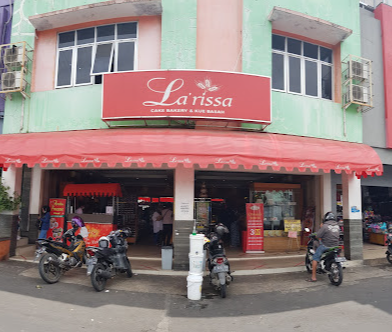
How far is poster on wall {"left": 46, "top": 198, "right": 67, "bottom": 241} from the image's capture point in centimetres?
1178

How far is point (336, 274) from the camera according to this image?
749 centimetres

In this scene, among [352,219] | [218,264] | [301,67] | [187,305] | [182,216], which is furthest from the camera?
[301,67]

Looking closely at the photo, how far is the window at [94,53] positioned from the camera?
1007 cm

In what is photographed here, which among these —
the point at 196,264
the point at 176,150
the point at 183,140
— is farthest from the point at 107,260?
the point at 183,140

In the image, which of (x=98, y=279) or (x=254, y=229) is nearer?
(x=98, y=279)

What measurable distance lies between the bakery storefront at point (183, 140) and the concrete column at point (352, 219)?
49.3 inches

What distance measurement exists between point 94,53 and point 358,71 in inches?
346

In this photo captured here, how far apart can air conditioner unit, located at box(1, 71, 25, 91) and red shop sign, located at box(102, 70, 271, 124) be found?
10.3 ft

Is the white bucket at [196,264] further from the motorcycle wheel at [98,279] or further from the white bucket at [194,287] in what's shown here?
the motorcycle wheel at [98,279]

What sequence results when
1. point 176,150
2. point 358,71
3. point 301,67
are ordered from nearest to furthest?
point 176,150 → point 358,71 → point 301,67

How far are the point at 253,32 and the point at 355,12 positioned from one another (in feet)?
14.2

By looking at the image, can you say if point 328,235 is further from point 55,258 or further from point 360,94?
point 55,258

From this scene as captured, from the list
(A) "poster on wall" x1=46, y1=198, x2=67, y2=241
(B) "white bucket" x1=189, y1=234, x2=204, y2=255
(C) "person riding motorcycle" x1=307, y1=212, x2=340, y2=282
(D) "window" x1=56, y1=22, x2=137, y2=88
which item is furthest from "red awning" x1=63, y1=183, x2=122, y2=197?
(C) "person riding motorcycle" x1=307, y1=212, x2=340, y2=282

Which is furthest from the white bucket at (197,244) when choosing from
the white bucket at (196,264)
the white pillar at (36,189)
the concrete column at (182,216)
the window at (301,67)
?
the white pillar at (36,189)
